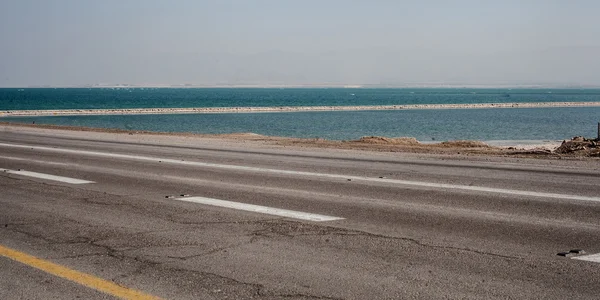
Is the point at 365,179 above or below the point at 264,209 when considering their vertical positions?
below

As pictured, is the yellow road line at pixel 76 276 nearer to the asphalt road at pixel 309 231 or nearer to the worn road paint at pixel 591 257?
the asphalt road at pixel 309 231

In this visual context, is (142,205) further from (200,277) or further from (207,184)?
(200,277)

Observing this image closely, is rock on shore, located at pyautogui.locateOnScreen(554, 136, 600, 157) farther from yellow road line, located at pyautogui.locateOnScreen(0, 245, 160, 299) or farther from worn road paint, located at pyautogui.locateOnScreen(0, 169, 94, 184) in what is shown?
yellow road line, located at pyautogui.locateOnScreen(0, 245, 160, 299)

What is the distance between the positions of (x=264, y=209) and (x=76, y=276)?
12.7ft

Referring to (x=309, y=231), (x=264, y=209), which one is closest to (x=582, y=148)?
(x=264, y=209)

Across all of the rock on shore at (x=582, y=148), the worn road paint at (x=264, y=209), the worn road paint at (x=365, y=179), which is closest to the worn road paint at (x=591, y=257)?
the worn road paint at (x=264, y=209)

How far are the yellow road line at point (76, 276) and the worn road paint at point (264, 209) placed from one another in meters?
3.36

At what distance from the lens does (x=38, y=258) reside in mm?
7125

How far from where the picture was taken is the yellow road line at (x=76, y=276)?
5.85 m

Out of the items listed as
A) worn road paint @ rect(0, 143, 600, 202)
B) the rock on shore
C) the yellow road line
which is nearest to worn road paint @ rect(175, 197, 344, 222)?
the yellow road line

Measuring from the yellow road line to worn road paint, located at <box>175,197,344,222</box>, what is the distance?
336 cm

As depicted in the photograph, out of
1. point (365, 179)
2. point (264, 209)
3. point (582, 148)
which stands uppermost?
point (264, 209)

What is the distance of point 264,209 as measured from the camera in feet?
32.6

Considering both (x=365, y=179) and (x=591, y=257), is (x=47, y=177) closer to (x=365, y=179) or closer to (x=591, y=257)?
(x=365, y=179)
